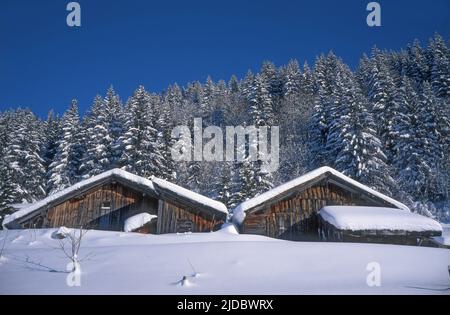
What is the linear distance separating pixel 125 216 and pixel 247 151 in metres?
22.0

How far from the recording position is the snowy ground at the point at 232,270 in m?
6.10

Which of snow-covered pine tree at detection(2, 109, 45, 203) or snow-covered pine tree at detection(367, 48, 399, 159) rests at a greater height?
snow-covered pine tree at detection(367, 48, 399, 159)

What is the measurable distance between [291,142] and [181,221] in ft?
113

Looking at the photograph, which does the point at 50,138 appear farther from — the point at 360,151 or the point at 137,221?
the point at 360,151

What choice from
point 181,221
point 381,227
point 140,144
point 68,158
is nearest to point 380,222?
point 381,227

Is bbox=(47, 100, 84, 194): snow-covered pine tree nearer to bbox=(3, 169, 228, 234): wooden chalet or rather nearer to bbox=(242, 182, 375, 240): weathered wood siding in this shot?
bbox=(3, 169, 228, 234): wooden chalet

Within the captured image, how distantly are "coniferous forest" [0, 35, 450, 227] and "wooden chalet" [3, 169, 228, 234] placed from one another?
940 centimetres

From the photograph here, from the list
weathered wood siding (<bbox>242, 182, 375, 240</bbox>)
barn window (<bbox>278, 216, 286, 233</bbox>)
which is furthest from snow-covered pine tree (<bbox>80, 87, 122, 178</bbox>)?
barn window (<bbox>278, 216, 286, 233</bbox>)

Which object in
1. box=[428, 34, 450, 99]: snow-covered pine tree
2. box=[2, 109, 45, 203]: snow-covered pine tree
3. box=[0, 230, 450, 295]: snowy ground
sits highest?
box=[428, 34, 450, 99]: snow-covered pine tree

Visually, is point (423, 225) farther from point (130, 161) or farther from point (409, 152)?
point (130, 161)

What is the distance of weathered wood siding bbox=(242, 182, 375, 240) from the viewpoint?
18422mm

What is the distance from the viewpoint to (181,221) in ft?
60.5
